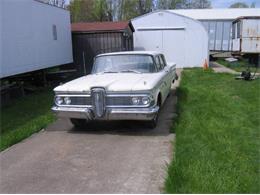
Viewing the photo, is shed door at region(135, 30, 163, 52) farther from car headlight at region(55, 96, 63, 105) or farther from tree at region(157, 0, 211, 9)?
tree at region(157, 0, 211, 9)

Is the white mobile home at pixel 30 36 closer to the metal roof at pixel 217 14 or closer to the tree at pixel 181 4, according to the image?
the metal roof at pixel 217 14

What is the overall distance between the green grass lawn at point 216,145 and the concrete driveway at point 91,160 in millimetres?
260

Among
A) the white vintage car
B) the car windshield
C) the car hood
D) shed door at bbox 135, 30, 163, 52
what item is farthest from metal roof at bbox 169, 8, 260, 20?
the white vintage car

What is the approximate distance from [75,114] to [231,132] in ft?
9.27

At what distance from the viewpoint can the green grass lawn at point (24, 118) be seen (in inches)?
265

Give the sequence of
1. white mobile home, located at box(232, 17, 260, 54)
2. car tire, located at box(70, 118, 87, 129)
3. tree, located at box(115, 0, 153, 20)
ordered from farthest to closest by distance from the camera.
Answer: tree, located at box(115, 0, 153, 20), white mobile home, located at box(232, 17, 260, 54), car tire, located at box(70, 118, 87, 129)

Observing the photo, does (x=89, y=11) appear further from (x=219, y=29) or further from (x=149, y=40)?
(x=149, y=40)

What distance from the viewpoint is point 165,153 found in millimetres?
5406

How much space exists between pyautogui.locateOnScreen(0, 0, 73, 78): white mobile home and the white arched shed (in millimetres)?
7997

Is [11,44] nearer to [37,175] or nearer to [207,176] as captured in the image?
[37,175]

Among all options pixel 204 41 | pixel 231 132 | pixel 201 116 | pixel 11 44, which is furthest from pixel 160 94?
pixel 204 41

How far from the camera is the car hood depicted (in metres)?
6.30

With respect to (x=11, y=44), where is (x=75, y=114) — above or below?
below

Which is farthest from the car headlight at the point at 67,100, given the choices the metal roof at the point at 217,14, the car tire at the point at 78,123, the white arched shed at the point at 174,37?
the metal roof at the point at 217,14
